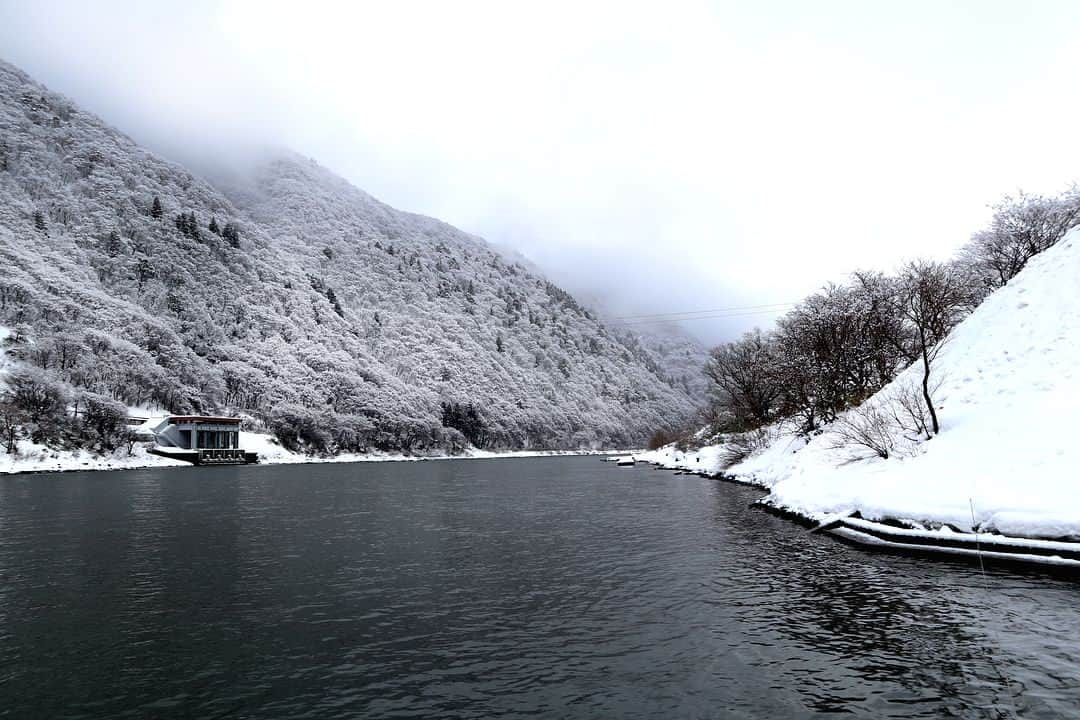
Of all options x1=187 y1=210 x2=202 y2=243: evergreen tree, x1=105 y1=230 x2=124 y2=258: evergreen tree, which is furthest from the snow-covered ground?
x1=187 y1=210 x2=202 y2=243: evergreen tree

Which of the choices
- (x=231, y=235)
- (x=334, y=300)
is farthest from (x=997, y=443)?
(x=231, y=235)

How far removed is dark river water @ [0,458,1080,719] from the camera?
10461 millimetres

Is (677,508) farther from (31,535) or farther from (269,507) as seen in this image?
(31,535)

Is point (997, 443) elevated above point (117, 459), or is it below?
below

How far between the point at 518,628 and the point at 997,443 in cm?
2207

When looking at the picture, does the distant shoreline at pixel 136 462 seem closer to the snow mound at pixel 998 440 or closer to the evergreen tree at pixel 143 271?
the evergreen tree at pixel 143 271

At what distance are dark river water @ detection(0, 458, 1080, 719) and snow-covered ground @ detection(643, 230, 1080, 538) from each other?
2.81 metres

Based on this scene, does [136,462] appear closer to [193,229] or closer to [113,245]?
[113,245]

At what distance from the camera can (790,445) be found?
178ft

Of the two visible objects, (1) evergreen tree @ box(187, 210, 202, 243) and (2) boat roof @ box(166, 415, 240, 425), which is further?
(1) evergreen tree @ box(187, 210, 202, 243)

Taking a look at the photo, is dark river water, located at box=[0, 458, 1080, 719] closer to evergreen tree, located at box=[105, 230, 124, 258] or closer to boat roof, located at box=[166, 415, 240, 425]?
boat roof, located at box=[166, 415, 240, 425]

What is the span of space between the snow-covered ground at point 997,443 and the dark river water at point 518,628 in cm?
281

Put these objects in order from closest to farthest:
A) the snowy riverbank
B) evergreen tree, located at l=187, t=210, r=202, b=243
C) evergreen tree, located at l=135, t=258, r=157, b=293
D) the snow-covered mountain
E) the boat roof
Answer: the snowy riverbank → the boat roof → the snow-covered mountain → evergreen tree, located at l=135, t=258, r=157, b=293 → evergreen tree, located at l=187, t=210, r=202, b=243

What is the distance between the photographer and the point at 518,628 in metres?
14.6
